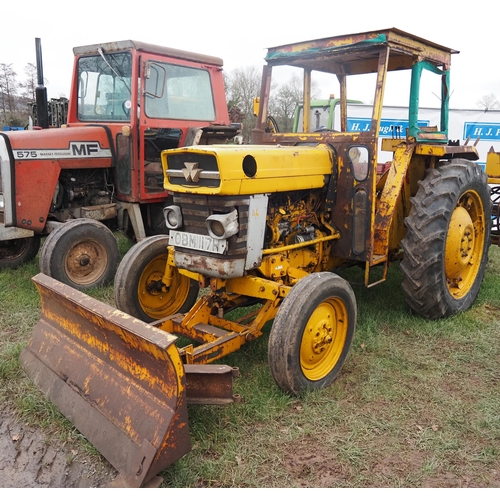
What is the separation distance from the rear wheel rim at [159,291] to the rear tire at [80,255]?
1.41 m

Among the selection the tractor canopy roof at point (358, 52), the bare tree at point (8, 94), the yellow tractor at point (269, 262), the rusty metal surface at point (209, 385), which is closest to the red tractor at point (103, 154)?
the yellow tractor at point (269, 262)

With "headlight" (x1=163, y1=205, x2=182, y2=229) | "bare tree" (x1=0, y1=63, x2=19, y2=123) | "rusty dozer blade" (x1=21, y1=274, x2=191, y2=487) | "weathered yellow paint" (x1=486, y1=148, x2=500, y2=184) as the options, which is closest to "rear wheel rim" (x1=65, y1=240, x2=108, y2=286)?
"rusty dozer blade" (x1=21, y1=274, x2=191, y2=487)

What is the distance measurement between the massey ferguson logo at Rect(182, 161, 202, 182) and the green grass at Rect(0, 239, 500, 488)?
56.4 inches

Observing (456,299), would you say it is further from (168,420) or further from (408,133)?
(168,420)

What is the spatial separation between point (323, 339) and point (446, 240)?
1.60 m

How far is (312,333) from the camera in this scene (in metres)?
3.21

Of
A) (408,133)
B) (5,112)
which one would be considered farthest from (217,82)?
(5,112)

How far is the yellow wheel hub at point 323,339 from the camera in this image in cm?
321

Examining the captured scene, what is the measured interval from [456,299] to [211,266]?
97.2 inches

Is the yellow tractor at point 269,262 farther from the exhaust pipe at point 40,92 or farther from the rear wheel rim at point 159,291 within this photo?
the exhaust pipe at point 40,92

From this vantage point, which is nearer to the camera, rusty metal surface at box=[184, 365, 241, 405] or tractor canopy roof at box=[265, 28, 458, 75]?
rusty metal surface at box=[184, 365, 241, 405]

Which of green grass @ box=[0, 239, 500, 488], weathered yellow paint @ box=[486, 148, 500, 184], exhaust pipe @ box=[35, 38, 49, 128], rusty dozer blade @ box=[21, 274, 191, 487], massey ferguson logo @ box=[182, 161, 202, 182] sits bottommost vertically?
green grass @ box=[0, 239, 500, 488]

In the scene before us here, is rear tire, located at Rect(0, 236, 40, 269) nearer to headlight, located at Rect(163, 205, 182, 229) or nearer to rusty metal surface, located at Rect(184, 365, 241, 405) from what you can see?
headlight, located at Rect(163, 205, 182, 229)

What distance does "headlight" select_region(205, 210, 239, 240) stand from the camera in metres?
3.19
